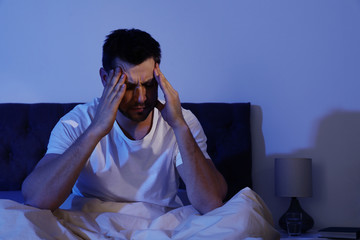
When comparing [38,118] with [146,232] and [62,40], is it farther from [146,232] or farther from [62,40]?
[146,232]

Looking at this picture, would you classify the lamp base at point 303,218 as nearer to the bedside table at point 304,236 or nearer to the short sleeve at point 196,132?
the bedside table at point 304,236

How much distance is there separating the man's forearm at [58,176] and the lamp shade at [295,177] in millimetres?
1208

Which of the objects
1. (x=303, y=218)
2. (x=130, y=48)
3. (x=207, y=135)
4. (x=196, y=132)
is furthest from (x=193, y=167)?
(x=303, y=218)

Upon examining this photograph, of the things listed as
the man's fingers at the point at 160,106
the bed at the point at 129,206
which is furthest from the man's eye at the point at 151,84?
the bed at the point at 129,206

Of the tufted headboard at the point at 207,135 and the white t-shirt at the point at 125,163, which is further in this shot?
the tufted headboard at the point at 207,135

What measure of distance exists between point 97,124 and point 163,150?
1.15 ft

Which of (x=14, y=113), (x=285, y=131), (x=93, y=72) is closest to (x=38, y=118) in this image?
(x=14, y=113)

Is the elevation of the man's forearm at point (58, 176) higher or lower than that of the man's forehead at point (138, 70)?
lower

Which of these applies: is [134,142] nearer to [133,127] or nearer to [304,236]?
[133,127]

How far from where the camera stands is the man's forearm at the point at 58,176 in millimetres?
1659

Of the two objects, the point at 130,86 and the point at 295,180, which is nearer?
the point at 130,86

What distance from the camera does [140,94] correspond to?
1.86m

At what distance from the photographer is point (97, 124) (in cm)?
177

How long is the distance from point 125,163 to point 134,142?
0.10 meters
